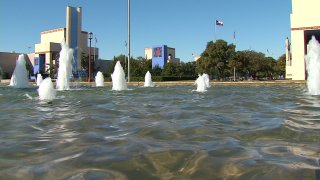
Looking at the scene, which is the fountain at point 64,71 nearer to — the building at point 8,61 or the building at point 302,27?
the building at point 302,27

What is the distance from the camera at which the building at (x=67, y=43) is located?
102 m

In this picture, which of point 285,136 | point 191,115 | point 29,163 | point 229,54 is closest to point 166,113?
point 191,115

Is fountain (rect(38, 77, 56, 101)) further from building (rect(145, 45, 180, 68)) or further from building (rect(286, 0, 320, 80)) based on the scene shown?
building (rect(145, 45, 180, 68))

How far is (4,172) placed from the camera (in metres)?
4.41

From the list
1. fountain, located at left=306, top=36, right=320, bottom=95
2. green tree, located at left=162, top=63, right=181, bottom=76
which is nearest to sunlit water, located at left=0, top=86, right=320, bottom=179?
fountain, located at left=306, top=36, right=320, bottom=95

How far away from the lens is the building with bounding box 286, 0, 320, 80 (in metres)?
55.2

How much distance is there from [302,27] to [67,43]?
63729mm

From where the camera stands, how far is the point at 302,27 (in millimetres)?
55656

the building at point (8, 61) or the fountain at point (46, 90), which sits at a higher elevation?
the building at point (8, 61)

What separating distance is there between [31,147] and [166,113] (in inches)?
184

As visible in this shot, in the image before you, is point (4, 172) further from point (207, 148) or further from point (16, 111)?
point (16, 111)

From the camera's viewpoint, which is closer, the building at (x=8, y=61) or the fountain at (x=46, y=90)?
the fountain at (x=46, y=90)

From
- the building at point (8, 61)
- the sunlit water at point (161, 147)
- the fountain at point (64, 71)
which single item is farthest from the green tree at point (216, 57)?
the building at point (8, 61)

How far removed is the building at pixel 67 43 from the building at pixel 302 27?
53.0 m
